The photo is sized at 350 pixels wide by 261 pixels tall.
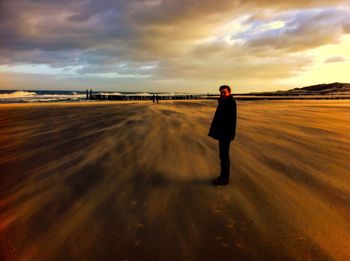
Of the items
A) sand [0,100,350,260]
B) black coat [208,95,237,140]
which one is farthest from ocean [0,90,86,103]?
black coat [208,95,237,140]

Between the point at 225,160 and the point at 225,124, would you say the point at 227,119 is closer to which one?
the point at 225,124

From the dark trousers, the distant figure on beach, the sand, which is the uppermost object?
the distant figure on beach

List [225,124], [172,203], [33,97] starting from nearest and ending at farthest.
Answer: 1. [172,203]
2. [225,124]
3. [33,97]

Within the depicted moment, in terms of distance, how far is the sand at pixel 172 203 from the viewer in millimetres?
3631

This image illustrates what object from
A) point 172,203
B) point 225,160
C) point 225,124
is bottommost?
point 172,203

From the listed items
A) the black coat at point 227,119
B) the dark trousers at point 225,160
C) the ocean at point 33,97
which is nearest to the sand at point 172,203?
the dark trousers at point 225,160

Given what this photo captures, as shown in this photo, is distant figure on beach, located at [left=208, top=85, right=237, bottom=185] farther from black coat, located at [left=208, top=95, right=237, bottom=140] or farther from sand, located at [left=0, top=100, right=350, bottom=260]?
sand, located at [left=0, top=100, right=350, bottom=260]

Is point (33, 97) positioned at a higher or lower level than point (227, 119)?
lower

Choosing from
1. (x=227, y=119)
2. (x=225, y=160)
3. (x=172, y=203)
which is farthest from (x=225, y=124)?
(x=172, y=203)

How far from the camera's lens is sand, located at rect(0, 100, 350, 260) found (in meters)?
3.63

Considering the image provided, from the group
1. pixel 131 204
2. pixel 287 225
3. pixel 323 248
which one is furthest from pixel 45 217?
pixel 323 248

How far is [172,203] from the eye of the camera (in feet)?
16.2

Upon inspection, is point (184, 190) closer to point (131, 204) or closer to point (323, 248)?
point (131, 204)

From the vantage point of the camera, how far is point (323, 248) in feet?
11.8
